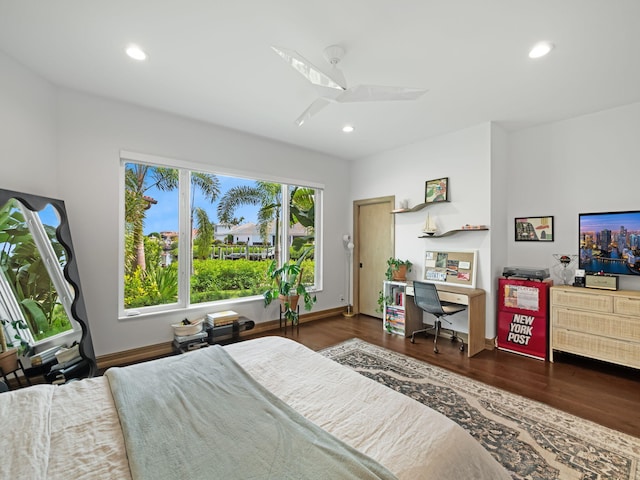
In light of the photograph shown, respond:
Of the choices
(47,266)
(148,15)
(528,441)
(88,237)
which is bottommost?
(528,441)

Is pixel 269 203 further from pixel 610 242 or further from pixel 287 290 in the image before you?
pixel 610 242

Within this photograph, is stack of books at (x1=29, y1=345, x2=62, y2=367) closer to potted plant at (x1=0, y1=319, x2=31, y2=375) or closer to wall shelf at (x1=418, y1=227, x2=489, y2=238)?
potted plant at (x1=0, y1=319, x2=31, y2=375)

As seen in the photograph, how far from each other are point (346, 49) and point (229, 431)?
2.45 meters

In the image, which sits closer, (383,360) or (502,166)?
(383,360)

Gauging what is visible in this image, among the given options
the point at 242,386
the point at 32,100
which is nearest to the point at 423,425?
the point at 242,386

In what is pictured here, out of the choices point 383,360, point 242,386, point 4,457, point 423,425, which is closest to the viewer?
point 4,457

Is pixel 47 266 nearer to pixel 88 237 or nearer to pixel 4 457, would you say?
pixel 88 237

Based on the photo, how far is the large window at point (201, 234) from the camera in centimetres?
329

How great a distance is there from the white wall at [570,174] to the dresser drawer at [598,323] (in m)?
0.52

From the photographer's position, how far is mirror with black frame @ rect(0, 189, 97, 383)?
2.11 meters

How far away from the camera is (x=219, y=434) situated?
3.41ft

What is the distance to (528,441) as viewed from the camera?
1.90 metres

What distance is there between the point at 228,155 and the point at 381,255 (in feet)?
9.21

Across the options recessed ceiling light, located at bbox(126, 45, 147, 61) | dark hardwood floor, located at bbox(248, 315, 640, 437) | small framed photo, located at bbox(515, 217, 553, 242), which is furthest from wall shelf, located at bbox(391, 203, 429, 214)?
recessed ceiling light, located at bbox(126, 45, 147, 61)
